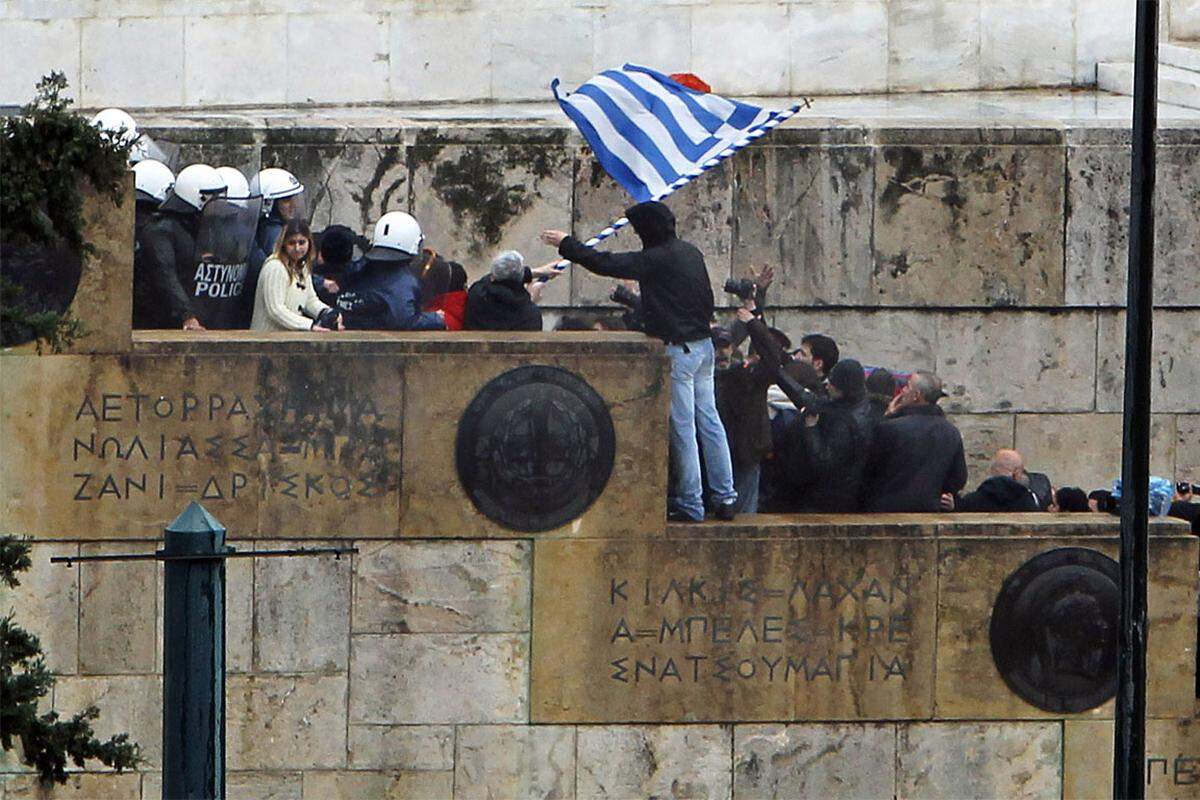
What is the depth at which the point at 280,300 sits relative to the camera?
46.9ft

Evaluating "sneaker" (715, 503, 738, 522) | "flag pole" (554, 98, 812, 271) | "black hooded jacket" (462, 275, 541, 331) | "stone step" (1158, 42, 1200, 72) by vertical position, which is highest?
"stone step" (1158, 42, 1200, 72)

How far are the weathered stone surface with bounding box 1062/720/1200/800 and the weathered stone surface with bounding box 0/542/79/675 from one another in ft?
16.6

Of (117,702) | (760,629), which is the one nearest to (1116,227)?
(760,629)

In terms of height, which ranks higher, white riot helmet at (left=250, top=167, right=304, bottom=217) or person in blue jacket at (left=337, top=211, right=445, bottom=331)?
white riot helmet at (left=250, top=167, right=304, bottom=217)

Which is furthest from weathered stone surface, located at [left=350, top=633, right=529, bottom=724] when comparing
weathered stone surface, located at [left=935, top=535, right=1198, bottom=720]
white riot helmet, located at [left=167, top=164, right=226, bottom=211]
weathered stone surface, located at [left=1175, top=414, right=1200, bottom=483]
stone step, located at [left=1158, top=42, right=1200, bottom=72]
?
stone step, located at [left=1158, top=42, right=1200, bottom=72]

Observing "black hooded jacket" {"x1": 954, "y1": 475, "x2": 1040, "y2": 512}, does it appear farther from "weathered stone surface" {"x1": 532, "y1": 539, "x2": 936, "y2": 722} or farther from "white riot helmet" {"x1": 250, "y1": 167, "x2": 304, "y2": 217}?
"white riot helmet" {"x1": 250, "y1": 167, "x2": 304, "y2": 217}

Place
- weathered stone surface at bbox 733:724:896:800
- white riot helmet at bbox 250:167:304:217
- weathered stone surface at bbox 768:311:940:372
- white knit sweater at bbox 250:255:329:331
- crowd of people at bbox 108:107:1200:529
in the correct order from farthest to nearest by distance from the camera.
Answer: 1. weathered stone surface at bbox 768:311:940:372
2. white riot helmet at bbox 250:167:304:217
3. white knit sweater at bbox 250:255:329:331
4. weathered stone surface at bbox 733:724:896:800
5. crowd of people at bbox 108:107:1200:529

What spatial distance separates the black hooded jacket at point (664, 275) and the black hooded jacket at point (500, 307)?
44 cm

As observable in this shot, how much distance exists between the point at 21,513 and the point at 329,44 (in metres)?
6.38

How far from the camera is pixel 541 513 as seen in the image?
14.0 m

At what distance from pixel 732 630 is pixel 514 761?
1283 millimetres

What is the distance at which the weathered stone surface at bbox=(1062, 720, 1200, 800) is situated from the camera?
1431cm

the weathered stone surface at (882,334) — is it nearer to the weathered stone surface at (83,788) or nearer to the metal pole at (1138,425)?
the metal pole at (1138,425)

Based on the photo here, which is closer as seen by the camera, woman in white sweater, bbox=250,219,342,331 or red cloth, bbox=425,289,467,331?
woman in white sweater, bbox=250,219,342,331
